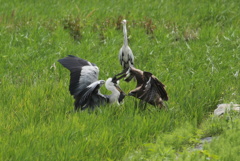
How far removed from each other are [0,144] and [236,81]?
4.00 meters

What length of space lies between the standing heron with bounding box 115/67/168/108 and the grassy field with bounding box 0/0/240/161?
162mm


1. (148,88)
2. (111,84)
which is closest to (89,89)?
(111,84)

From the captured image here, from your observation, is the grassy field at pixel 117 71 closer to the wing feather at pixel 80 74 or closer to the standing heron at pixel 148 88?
the standing heron at pixel 148 88

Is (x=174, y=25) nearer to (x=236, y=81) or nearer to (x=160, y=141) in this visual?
(x=236, y=81)

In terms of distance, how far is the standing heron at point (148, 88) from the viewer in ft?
18.1

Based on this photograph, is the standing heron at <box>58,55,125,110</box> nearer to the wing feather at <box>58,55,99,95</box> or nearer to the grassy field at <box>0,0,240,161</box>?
the wing feather at <box>58,55,99,95</box>

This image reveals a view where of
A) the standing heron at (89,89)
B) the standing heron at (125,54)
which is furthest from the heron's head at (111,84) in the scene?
the standing heron at (125,54)

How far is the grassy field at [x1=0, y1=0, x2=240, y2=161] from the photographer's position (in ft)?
15.2

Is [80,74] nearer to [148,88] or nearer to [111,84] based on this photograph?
[111,84]

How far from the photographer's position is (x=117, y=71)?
7660 mm

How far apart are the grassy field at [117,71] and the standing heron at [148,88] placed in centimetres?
16

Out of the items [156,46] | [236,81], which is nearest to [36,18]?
[156,46]

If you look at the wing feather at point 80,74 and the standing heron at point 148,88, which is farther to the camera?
the wing feather at point 80,74

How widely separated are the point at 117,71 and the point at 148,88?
7.10 ft
